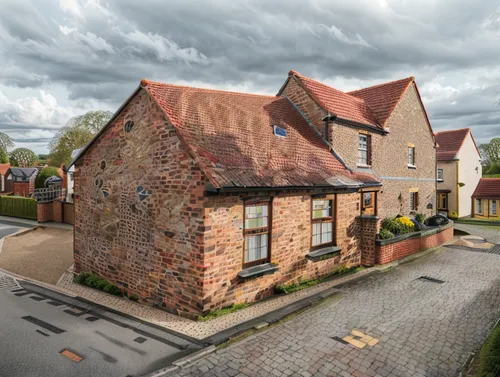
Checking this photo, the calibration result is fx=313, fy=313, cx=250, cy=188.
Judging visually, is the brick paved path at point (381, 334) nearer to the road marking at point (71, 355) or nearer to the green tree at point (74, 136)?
the road marking at point (71, 355)

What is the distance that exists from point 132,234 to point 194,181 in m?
3.19

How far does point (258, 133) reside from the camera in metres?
11.0

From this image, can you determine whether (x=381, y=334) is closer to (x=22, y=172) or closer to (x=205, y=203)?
(x=205, y=203)

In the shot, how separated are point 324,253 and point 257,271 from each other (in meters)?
3.10

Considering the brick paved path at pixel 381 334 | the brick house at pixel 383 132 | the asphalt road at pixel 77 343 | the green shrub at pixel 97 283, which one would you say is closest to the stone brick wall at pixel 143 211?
the green shrub at pixel 97 283

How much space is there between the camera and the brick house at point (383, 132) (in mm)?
13789

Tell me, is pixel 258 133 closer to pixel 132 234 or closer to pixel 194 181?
pixel 194 181

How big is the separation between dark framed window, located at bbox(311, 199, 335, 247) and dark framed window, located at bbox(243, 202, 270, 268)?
2.19 m

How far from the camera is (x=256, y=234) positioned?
8.82 m

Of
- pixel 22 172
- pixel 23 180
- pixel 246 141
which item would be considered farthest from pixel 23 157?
pixel 246 141

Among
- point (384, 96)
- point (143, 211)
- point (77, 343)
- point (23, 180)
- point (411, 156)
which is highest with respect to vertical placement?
point (384, 96)

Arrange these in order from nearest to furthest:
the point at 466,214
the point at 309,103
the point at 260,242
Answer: the point at 260,242
the point at 309,103
the point at 466,214

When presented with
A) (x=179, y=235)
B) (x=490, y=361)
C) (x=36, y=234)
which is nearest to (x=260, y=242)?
(x=179, y=235)

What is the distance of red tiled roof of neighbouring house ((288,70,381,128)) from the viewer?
45.4 ft
